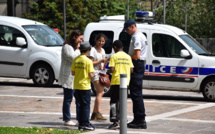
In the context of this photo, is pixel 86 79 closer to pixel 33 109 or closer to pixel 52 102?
pixel 33 109

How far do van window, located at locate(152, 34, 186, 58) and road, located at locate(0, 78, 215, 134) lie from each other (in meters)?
1.13

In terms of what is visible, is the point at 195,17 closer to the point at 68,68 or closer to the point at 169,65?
the point at 169,65

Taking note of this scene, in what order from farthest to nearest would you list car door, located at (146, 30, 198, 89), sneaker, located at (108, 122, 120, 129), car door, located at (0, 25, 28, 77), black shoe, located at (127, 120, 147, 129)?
car door, located at (0, 25, 28, 77)
car door, located at (146, 30, 198, 89)
black shoe, located at (127, 120, 147, 129)
sneaker, located at (108, 122, 120, 129)

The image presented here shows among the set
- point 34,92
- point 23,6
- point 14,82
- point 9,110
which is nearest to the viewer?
point 9,110

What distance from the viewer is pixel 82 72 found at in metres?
8.79

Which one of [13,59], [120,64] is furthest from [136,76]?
[13,59]

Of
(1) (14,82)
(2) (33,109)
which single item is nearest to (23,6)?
(1) (14,82)

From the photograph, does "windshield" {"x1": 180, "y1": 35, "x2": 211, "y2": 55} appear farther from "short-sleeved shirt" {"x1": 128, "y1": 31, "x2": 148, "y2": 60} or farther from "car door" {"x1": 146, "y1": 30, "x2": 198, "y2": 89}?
"short-sleeved shirt" {"x1": 128, "y1": 31, "x2": 148, "y2": 60}

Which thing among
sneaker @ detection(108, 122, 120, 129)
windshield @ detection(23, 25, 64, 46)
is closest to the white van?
windshield @ detection(23, 25, 64, 46)

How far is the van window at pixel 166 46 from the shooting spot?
1352 cm

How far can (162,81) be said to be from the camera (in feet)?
44.2

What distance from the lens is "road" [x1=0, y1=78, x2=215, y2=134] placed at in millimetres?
9289

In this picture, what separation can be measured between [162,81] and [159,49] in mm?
807

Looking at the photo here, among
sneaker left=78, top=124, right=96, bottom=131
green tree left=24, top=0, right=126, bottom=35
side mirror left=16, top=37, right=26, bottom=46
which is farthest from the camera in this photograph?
green tree left=24, top=0, right=126, bottom=35
